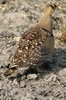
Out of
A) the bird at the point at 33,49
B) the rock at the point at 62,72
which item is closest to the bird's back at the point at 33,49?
the bird at the point at 33,49

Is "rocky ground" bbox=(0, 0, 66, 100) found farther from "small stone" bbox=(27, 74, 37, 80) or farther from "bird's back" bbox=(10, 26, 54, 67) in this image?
"bird's back" bbox=(10, 26, 54, 67)

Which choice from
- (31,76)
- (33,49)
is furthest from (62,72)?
(33,49)

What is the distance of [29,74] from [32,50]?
1.55 feet

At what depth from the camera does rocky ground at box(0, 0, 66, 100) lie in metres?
5.61

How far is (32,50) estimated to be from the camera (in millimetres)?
5863

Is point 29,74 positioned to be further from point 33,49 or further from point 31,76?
point 33,49

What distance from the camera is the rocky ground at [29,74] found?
5.61 meters

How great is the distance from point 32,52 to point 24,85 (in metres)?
0.60

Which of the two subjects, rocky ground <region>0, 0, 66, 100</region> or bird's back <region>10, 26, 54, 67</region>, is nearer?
rocky ground <region>0, 0, 66, 100</region>

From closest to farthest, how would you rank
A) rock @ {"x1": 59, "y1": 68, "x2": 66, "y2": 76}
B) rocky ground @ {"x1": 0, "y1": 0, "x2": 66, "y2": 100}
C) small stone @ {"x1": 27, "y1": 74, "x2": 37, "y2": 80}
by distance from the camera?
1. rocky ground @ {"x1": 0, "y1": 0, "x2": 66, "y2": 100}
2. small stone @ {"x1": 27, "y1": 74, "x2": 37, "y2": 80}
3. rock @ {"x1": 59, "y1": 68, "x2": 66, "y2": 76}

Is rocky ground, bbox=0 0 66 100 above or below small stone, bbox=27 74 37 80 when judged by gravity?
below

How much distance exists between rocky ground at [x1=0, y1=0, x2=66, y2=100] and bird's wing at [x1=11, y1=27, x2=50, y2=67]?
0.32m

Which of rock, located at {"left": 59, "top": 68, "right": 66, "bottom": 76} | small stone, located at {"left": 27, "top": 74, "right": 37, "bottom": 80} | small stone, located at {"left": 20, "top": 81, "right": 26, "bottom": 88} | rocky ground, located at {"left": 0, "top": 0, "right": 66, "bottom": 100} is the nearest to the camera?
rocky ground, located at {"left": 0, "top": 0, "right": 66, "bottom": 100}

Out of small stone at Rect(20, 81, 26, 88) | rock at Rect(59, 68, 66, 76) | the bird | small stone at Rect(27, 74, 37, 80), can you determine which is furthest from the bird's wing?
rock at Rect(59, 68, 66, 76)
